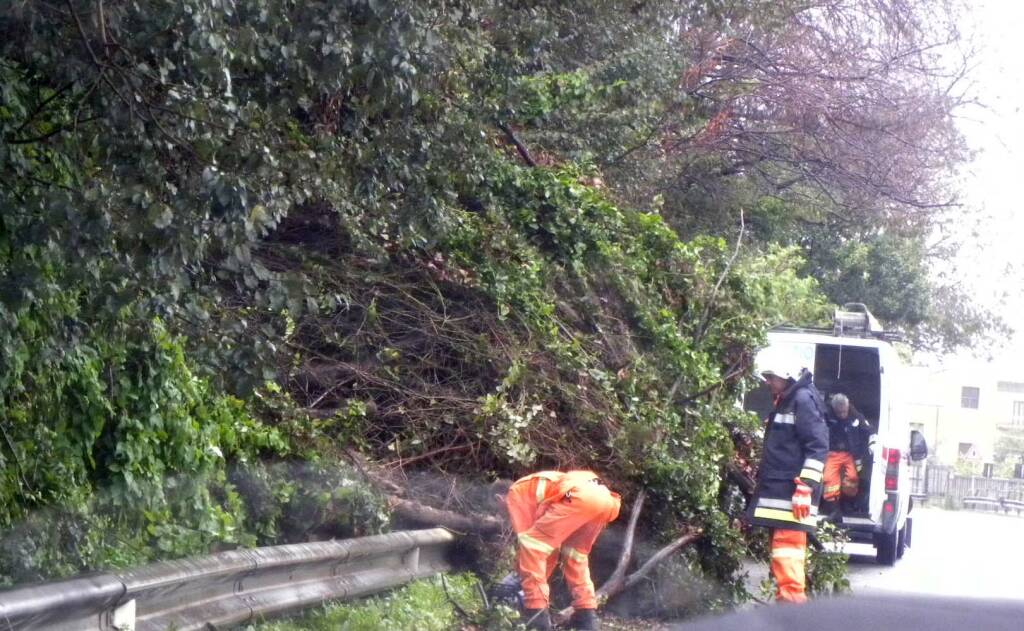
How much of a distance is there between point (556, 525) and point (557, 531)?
34 millimetres

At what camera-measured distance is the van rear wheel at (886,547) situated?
42.3ft

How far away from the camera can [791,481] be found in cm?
853

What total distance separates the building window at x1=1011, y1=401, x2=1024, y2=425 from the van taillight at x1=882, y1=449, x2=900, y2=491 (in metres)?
40.7

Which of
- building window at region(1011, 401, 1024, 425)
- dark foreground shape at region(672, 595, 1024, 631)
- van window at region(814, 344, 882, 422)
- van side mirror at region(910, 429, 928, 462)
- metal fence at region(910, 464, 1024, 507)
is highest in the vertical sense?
dark foreground shape at region(672, 595, 1024, 631)

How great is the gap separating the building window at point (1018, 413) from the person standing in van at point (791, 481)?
45302 mm

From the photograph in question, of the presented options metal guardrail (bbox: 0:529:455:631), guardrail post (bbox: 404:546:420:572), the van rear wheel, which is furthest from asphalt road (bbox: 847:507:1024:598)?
metal guardrail (bbox: 0:529:455:631)

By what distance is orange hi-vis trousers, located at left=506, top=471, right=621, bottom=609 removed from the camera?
6.82 meters

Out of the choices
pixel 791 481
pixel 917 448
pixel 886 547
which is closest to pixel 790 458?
pixel 791 481

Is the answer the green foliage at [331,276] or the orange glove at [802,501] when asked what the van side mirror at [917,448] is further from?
the orange glove at [802,501]

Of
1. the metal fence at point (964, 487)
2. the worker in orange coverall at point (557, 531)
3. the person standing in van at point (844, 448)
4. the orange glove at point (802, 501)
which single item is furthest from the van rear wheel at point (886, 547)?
the metal fence at point (964, 487)

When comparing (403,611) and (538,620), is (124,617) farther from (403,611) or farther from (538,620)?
(538,620)

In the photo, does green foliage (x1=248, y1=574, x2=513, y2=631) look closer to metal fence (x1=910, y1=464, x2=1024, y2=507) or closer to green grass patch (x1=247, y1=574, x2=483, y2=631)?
green grass patch (x1=247, y1=574, x2=483, y2=631)

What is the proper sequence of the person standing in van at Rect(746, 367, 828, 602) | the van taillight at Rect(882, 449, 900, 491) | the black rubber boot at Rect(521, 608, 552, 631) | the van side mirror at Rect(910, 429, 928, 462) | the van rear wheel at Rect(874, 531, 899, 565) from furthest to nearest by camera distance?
1. the van side mirror at Rect(910, 429, 928, 462)
2. the van rear wheel at Rect(874, 531, 899, 565)
3. the van taillight at Rect(882, 449, 900, 491)
4. the person standing in van at Rect(746, 367, 828, 602)
5. the black rubber boot at Rect(521, 608, 552, 631)

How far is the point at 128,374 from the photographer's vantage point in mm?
6203
